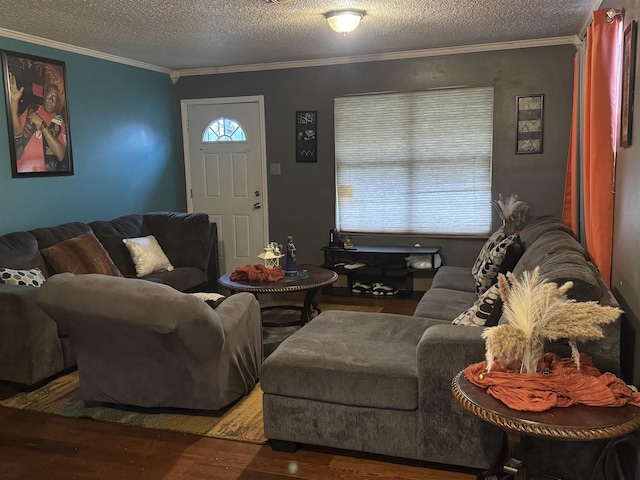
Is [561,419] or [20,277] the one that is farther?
[20,277]

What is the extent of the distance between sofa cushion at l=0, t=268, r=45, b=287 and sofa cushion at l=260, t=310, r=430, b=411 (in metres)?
1.94

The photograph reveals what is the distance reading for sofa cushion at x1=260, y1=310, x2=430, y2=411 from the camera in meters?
2.35

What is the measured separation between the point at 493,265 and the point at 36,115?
3.75 meters

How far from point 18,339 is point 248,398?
140 centimetres

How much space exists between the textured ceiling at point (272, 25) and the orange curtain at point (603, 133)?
3.77 feet

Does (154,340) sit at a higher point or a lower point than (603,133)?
lower

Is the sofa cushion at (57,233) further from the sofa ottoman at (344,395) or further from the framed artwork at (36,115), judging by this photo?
the sofa ottoman at (344,395)

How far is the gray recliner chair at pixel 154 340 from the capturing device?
243 cm

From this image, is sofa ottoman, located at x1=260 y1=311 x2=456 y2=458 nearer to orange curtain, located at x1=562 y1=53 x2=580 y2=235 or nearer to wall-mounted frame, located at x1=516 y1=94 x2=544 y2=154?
orange curtain, located at x1=562 y1=53 x2=580 y2=235

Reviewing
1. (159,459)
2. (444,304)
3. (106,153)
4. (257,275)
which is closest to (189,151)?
(106,153)

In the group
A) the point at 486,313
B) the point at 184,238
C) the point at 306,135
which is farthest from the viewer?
the point at 306,135

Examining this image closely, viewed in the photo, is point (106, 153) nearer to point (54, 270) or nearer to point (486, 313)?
point (54, 270)

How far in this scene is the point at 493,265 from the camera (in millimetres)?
3477

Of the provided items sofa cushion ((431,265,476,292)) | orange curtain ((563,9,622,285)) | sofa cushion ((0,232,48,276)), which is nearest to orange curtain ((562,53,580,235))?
sofa cushion ((431,265,476,292))
